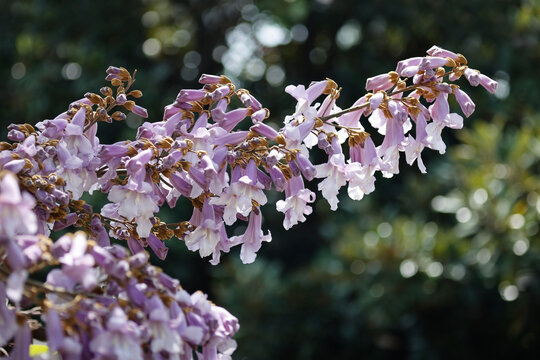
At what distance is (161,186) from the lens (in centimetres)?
117

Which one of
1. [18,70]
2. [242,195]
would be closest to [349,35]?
[18,70]

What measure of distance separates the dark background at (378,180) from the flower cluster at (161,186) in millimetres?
2936

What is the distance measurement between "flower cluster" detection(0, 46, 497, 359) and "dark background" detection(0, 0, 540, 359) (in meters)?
2.94

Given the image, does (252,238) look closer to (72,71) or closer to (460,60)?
(460,60)

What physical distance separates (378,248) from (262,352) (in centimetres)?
82

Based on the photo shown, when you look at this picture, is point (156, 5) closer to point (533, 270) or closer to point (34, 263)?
point (533, 270)

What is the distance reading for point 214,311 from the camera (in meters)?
0.92

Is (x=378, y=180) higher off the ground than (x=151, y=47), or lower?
lower

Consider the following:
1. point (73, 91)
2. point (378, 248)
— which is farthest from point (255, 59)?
point (378, 248)

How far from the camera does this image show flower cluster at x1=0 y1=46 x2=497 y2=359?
787 millimetres

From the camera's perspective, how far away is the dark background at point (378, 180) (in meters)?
4.02

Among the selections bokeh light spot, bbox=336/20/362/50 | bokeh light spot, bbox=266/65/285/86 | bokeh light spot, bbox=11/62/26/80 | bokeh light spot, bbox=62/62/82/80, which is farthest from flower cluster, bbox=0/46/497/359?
bokeh light spot, bbox=336/20/362/50

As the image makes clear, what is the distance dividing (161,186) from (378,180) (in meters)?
4.37

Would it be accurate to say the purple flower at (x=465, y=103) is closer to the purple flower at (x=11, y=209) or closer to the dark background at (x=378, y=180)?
the purple flower at (x=11, y=209)
